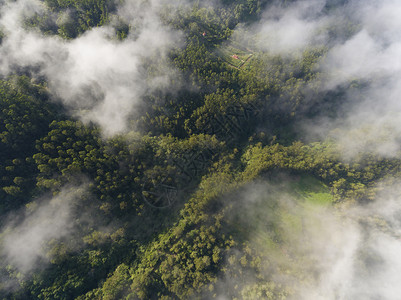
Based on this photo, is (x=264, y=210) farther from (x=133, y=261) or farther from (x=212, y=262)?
(x=133, y=261)

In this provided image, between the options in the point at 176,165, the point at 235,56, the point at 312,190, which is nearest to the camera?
the point at 176,165

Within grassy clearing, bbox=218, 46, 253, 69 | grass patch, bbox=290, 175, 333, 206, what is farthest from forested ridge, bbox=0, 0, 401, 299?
grassy clearing, bbox=218, 46, 253, 69

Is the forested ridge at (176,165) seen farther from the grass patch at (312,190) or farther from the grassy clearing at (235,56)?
the grassy clearing at (235,56)

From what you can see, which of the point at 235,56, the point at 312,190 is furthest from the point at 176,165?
the point at 235,56

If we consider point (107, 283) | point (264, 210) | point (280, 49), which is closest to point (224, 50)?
point (280, 49)

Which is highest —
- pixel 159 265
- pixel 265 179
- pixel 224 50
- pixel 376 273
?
pixel 224 50

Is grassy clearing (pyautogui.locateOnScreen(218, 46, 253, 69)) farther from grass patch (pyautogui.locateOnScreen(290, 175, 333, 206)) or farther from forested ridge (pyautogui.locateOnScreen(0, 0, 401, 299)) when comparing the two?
grass patch (pyautogui.locateOnScreen(290, 175, 333, 206))

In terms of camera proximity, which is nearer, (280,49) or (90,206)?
(90,206)

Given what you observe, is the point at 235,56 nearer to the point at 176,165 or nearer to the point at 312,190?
the point at 176,165
